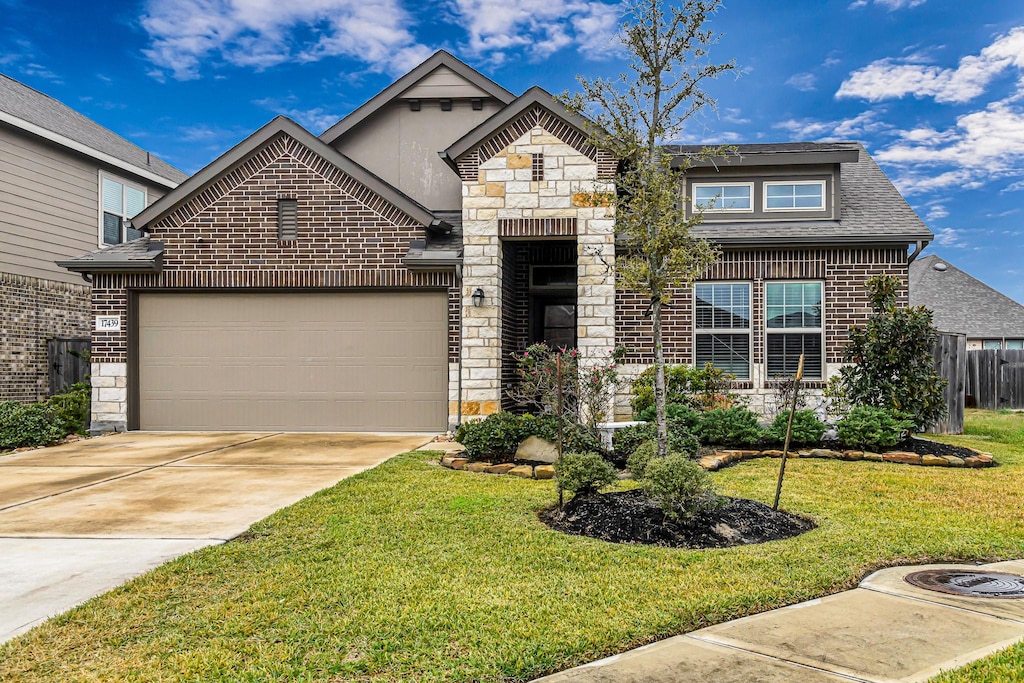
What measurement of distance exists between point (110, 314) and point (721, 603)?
12565 millimetres

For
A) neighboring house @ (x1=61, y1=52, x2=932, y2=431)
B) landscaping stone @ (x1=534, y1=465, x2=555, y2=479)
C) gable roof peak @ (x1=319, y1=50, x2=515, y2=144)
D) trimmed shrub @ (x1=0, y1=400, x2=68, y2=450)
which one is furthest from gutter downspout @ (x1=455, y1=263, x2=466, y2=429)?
trimmed shrub @ (x1=0, y1=400, x2=68, y2=450)

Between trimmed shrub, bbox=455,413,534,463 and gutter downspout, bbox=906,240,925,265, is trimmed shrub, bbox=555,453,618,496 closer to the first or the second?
trimmed shrub, bbox=455,413,534,463

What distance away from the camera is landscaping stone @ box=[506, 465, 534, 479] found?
8933mm

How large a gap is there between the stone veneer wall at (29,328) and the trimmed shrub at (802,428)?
572 inches

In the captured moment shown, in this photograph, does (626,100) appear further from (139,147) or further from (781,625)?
(139,147)

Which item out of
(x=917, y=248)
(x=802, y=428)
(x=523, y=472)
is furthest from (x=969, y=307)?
(x=523, y=472)

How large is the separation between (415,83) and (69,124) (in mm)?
8683

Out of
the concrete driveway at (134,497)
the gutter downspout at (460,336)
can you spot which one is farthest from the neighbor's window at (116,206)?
the gutter downspout at (460,336)

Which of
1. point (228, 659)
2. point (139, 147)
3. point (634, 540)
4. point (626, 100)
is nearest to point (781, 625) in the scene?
point (634, 540)

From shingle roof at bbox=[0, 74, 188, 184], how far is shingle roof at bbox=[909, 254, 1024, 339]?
2747 centimetres

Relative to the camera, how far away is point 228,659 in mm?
3730

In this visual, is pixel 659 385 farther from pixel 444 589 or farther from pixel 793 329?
pixel 793 329

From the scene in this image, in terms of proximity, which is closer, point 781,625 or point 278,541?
point 781,625

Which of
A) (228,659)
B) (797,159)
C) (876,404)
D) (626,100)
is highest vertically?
(797,159)
